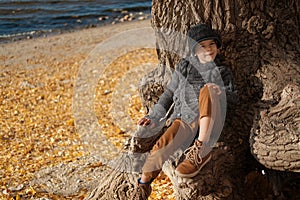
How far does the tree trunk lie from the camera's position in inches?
138

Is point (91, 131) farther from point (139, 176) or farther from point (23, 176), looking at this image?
point (139, 176)

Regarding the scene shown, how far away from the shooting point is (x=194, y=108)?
12.0 feet

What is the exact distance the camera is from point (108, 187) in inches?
168

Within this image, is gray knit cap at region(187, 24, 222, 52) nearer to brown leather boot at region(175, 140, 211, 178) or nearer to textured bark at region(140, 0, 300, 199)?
textured bark at region(140, 0, 300, 199)

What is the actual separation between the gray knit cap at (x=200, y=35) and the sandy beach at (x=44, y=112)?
1.78 m

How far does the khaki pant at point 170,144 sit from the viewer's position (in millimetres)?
3582

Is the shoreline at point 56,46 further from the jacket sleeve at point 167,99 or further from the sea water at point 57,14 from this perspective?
the jacket sleeve at point 167,99

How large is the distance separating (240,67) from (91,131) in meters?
3.36

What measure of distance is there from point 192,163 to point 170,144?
0.27 m

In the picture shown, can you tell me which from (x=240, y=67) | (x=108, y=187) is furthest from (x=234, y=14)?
(x=108, y=187)

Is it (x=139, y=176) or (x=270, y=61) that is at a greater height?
(x=270, y=61)

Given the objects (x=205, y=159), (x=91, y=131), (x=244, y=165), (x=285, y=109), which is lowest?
(x=91, y=131)

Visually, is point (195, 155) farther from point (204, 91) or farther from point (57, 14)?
point (57, 14)

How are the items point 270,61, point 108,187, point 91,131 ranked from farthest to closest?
point 91,131, point 108,187, point 270,61
